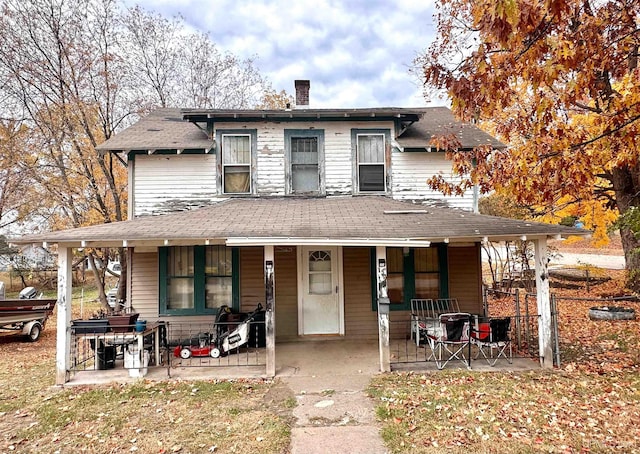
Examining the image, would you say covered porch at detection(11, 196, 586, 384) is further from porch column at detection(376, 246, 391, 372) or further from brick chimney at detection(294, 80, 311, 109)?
brick chimney at detection(294, 80, 311, 109)

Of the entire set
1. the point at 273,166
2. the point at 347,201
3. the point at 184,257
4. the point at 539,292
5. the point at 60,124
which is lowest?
the point at 539,292

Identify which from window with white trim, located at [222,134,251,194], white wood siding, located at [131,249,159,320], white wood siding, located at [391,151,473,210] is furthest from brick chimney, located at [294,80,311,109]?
white wood siding, located at [131,249,159,320]

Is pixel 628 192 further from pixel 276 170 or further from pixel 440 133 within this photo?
pixel 276 170

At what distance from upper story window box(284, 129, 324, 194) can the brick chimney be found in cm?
198

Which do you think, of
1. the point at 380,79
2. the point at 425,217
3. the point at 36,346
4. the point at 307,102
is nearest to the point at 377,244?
the point at 425,217

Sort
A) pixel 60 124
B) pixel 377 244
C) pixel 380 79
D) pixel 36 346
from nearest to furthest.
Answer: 1. pixel 377 244
2. pixel 36 346
3. pixel 60 124
4. pixel 380 79

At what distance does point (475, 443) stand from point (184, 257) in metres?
7.04

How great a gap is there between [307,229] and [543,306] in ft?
15.1

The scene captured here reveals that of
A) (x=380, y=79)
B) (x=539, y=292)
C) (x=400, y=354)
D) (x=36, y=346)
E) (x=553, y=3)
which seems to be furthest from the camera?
(x=380, y=79)

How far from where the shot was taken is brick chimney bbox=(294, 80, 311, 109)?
10.9 metres

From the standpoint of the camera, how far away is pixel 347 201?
9023 mm

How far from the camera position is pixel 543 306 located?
6.80 meters

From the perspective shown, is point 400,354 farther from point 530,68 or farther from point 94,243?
point 94,243

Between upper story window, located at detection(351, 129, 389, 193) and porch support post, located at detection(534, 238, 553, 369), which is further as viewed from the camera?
upper story window, located at detection(351, 129, 389, 193)
